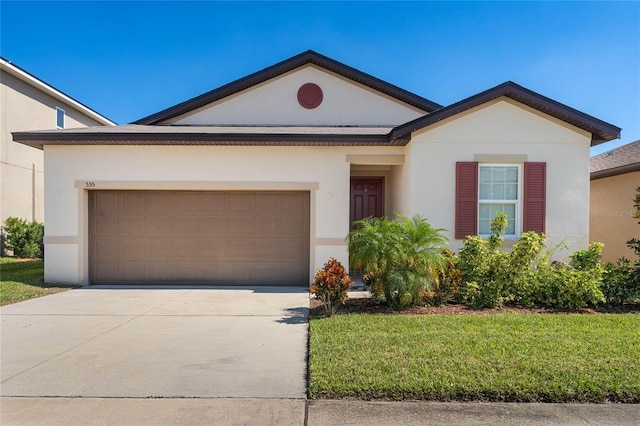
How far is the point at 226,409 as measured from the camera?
351 cm

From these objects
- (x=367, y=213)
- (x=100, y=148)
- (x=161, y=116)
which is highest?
(x=161, y=116)

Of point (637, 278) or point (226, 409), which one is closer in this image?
point (226, 409)

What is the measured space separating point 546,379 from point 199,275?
788cm

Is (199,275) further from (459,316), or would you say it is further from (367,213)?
(459,316)

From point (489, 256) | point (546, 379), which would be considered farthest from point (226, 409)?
point (489, 256)

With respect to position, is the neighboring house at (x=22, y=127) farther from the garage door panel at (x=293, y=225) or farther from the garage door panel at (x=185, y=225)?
the garage door panel at (x=293, y=225)

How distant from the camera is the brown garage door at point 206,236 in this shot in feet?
31.4

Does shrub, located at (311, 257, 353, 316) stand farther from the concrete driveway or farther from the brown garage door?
the brown garage door

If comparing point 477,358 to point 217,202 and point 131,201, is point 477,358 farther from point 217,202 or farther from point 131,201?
point 131,201

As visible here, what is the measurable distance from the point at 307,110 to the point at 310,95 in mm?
476

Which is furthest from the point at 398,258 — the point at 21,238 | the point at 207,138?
the point at 21,238

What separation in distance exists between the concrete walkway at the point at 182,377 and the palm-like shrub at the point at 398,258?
152 cm

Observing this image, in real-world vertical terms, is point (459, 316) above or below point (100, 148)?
below

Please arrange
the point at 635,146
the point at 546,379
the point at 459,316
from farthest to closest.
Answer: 1. the point at 635,146
2. the point at 459,316
3. the point at 546,379
